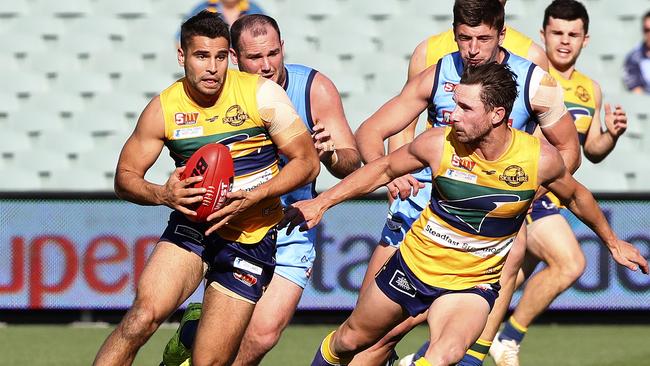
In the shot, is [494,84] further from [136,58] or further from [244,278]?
[136,58]

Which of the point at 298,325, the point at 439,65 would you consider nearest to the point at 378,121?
the point at 439,65

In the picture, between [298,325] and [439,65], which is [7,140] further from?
Answer: [439,65]

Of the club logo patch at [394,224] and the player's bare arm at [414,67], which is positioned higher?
the player's bare arm at [414,67]

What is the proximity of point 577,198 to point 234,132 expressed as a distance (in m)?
1.82

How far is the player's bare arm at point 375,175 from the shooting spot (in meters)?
6.38

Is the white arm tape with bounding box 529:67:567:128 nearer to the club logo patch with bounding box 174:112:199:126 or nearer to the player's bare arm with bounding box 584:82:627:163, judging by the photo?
the player's bare arm with bounding box 584:82:627:163

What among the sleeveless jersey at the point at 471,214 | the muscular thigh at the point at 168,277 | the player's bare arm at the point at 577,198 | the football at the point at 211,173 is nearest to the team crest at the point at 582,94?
the player's bare arm at the point at 577,198

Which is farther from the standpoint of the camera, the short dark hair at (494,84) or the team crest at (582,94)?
the team crest at (582,94)

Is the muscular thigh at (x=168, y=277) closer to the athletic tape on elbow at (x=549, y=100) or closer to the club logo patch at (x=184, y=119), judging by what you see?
the club logo patch at (x=184, y=119)

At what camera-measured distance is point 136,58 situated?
13.1 metres

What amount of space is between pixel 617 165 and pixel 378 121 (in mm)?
5756

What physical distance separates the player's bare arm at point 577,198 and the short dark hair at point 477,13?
821 millimetres

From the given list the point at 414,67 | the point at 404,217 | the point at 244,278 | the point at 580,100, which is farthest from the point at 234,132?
the point at 580,100

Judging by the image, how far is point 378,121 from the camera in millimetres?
7289
